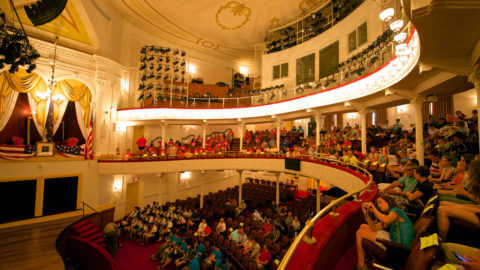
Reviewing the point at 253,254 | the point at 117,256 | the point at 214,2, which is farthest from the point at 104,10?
the point at 253,254

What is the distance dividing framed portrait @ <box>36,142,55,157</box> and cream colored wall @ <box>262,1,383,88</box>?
15.5 m

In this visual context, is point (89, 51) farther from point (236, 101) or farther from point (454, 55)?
point (454, 55)

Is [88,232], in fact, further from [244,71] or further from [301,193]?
[244,71]

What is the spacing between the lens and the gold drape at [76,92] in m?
10.8

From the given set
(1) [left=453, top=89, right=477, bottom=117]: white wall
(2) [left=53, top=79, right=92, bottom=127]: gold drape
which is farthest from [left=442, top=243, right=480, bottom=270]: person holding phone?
(1) [left=453, top=89, right=477, bottom=117]: white wall

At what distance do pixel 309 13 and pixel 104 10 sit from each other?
15239mm

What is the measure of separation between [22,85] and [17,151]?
324 centimetres

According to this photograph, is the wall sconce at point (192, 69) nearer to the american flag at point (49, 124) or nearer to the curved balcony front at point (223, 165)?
the curved balcony front at point (223, 165)

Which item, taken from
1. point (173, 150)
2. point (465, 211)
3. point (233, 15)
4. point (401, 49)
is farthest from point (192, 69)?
point (465, 211)

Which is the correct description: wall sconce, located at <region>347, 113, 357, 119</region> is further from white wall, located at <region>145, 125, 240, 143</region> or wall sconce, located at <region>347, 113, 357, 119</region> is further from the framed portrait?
the framed portrait

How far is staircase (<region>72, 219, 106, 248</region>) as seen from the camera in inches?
308

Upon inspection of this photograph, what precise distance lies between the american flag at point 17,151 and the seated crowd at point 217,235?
5.69m

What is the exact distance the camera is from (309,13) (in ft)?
52.8

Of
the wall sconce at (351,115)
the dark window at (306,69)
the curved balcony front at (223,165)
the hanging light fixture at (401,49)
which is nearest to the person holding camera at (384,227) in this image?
the hanging light fixture at (401,49)
